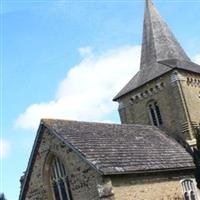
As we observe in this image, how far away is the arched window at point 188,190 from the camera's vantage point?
87.5ft

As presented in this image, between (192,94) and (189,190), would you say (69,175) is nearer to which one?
(189,190)

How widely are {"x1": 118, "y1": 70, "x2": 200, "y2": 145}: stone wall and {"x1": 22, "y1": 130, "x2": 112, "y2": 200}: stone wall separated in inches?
405

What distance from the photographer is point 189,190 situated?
2697cm

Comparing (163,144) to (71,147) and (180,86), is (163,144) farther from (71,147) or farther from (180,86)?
(71,147)

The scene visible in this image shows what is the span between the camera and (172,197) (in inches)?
1008

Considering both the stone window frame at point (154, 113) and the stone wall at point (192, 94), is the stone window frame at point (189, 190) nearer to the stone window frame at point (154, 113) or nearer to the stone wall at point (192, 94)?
the stone wall at point (192, 94)

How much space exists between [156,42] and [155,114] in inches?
245

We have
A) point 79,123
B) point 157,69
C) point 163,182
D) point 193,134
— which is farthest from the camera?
point 157,69

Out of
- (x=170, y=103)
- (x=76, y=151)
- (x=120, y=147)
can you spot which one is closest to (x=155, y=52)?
(x=170, y=103)

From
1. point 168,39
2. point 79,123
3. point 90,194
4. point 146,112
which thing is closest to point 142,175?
point 90,194

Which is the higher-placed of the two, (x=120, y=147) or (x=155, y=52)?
(x=155, y=52)

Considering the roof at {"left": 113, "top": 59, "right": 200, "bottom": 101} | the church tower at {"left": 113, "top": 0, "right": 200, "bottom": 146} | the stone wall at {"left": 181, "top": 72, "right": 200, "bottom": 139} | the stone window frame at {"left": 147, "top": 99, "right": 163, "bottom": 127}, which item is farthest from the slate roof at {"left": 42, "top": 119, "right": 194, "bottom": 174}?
the roof at {"left": 113, "top": 59, "right": 200, "bottom": 101}

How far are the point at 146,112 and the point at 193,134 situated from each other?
16.0 ft

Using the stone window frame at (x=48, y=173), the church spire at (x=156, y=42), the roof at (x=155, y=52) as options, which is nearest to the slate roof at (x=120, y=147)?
the stone window frame at (x=48, y=173)
